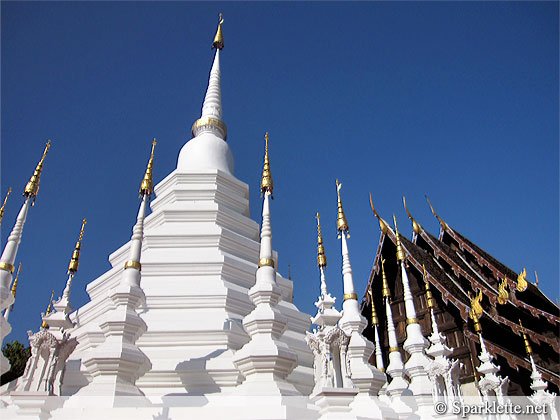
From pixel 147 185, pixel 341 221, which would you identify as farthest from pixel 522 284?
pixel 147 185

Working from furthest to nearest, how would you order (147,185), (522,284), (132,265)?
(522,284)
(147,185)
(132,265)

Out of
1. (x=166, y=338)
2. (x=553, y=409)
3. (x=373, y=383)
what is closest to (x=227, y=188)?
(x=166, y=338)

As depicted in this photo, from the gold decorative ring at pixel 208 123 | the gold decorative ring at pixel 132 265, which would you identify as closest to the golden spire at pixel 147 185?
the gold decorative ring at pixel 132 265

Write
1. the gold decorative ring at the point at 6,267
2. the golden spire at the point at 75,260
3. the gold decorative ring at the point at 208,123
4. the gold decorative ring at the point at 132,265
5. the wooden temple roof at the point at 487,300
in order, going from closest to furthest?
the gold decorative ring at the point at 6,267 < the gold decorative ring at the point at 132,265 < the golden spire at the point at 75,260 < the wooden temple roof at the point at 487,300 < the gold decorative ring at the point at 208,123

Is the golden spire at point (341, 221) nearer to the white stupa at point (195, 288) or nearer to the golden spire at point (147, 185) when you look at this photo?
the white stupa at point (195, 288)

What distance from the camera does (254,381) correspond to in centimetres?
443

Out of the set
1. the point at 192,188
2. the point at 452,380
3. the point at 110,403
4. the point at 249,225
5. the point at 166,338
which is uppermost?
the point at 192,188

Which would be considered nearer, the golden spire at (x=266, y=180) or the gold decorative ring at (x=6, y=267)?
the gold decorative ring at (x=6, y=267)

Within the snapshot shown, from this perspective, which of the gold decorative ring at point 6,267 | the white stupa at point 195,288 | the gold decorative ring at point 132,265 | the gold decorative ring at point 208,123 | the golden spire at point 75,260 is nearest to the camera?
the gold decorative ring at point 6,267

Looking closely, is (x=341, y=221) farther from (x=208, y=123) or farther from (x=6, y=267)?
(x=208, y=123)

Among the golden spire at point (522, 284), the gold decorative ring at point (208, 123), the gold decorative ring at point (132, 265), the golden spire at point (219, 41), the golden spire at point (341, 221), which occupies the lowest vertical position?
the gold decorative ring at point (132, 265)

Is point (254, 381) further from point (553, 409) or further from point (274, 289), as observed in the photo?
point (553, 409)

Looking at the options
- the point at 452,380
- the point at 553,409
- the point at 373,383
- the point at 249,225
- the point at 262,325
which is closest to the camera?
the point at 262,325

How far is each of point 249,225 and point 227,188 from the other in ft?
3.95
